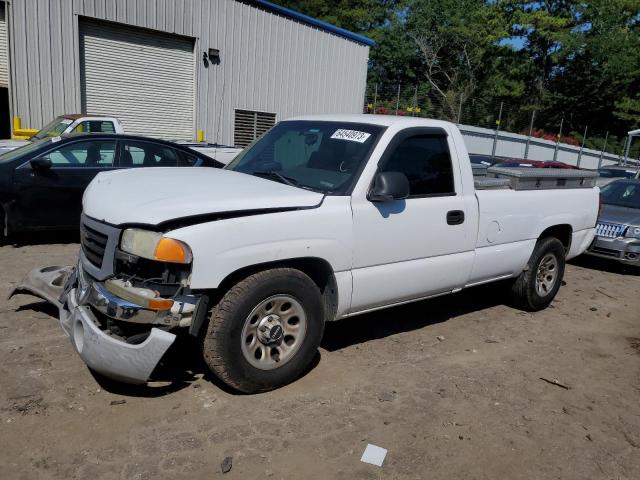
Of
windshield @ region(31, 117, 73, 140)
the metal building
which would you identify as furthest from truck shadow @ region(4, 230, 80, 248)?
the metal building

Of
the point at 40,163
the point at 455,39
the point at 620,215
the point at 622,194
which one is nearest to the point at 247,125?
the point at 40,163

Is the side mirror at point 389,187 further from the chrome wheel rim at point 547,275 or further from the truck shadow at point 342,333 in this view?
the chrome wheel rim at point 547,275

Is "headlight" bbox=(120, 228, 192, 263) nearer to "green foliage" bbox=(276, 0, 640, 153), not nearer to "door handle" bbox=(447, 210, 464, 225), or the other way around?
"door handle" bbox=(447, 210, 464, 225)

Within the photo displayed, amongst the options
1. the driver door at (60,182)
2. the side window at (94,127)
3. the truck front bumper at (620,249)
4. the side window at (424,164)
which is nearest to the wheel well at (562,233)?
the side window at (424,164)

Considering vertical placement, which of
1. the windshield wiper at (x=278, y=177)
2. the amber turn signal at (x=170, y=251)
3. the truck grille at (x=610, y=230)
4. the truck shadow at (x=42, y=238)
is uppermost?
the windshield wiper at (x=278, y=177)

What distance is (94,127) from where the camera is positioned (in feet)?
34.9

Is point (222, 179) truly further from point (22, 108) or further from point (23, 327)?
point (22, 108)

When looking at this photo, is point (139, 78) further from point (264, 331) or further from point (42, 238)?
point (264, 331)

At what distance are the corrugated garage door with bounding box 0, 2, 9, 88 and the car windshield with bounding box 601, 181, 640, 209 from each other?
1342cm

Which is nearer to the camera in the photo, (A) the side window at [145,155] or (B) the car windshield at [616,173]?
(A) the side window at [145,155]

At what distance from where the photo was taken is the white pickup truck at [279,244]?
3312 mm

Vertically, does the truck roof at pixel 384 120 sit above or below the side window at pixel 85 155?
above

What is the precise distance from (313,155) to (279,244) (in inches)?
46.1

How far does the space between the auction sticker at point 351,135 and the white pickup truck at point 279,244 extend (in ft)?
0.04
